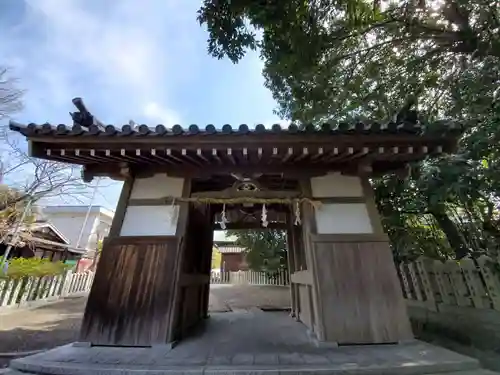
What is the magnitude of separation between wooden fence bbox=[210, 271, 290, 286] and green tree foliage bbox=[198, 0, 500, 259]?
A: 974 cm

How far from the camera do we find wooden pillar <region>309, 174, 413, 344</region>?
11.9ft

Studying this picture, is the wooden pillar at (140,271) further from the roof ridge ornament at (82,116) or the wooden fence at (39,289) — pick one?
the wooden fence at (39,289)

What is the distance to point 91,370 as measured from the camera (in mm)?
2818

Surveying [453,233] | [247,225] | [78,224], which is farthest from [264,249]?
[78,224]

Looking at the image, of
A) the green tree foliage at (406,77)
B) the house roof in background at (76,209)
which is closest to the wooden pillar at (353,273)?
the green tree foliage at (406,77)

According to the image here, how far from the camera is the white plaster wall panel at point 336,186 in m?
4.36

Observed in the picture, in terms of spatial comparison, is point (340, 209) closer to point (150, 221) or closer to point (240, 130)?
point (240, 130)

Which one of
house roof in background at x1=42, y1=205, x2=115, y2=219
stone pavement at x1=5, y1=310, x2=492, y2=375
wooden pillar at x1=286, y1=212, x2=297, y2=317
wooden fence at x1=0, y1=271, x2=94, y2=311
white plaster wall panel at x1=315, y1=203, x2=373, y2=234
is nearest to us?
stone pavement at x1=5, y1=310, x2=492, y2=375

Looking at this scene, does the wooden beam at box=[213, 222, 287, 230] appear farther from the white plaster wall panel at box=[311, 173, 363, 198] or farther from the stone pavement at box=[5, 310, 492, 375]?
the stone pavement at box=[5, 310, 492, 375]

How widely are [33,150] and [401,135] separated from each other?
15.0 ft

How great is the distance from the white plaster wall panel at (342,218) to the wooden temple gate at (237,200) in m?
0.01

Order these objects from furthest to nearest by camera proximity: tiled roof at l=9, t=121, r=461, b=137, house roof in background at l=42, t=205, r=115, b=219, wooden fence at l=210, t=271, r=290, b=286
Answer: house roof in background at l=42, t=205, r=115, b=219, wooden fence at l=210, t=271, r=290, b=286, tiled roof at l=9, t=121, r=461, b=137

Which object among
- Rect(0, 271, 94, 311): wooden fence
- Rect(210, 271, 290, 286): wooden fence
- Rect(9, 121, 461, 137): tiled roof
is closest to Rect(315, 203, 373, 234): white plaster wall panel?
Rect(9, 121, 461, 137): tiled roof

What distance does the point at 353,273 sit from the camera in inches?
152
